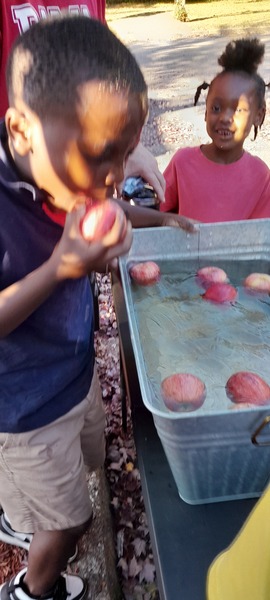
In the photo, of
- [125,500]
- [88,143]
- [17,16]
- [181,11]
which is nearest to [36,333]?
[88,143]

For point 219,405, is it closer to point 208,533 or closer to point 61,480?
point 208,533

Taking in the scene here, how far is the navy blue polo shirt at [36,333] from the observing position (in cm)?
115

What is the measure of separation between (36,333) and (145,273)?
570 millimetres

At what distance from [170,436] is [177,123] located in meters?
6.83

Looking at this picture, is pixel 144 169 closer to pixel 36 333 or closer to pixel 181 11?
pixel 36 333

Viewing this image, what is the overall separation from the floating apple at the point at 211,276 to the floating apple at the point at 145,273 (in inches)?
Answer: 6.5

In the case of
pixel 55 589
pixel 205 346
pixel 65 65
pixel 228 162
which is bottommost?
pixel 55 589

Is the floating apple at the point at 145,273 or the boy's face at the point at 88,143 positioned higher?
the boy's face at the point at 88,143

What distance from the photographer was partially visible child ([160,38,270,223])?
2305mm

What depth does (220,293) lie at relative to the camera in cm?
174

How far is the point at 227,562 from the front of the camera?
949 millimetres

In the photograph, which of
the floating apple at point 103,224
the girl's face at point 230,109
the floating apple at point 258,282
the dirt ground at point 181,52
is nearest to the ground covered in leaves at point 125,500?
the floating apple at point 258,282

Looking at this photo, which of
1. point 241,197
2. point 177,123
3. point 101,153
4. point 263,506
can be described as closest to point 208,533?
point 263,506

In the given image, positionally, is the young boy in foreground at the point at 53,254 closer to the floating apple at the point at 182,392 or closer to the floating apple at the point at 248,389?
the floating apple at the point at 182,392
